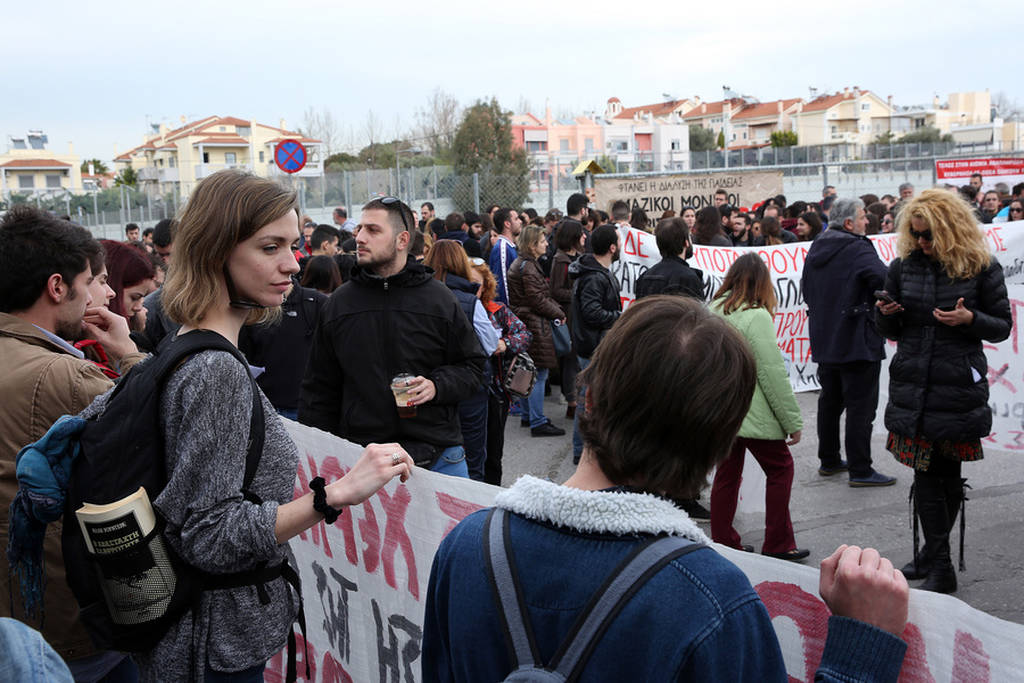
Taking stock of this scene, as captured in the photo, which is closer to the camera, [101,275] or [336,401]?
[101,275]

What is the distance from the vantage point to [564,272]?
866 cm

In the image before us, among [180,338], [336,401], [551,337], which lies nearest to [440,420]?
[336,401]

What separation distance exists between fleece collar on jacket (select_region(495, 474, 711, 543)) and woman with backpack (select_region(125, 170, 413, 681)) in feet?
2.75

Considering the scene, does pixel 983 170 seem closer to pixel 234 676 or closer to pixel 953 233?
pixel 953 233

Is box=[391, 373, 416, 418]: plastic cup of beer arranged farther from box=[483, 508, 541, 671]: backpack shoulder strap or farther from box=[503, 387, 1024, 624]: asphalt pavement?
box=[503, 387, 1024, 624]: asphalt pavement

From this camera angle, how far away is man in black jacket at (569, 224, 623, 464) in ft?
23.7

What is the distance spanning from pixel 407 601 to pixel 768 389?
110 inches

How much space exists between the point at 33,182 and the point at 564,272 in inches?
3308

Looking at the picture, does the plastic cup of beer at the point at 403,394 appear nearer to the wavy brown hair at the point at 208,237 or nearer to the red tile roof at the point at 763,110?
the wavy brown hair at the point at 208,237

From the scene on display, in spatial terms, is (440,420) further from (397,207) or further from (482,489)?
(482,489)

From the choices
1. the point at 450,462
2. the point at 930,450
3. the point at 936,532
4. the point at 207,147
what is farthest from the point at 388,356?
the point at 207,147

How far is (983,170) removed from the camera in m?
17.4

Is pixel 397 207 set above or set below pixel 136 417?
above

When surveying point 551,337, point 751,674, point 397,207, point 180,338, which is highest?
point 397,207
